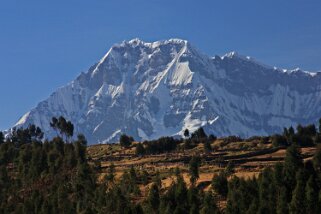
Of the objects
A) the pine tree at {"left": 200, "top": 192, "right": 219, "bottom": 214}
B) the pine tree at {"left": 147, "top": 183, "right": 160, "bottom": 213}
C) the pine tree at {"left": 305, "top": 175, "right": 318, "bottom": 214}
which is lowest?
the pine tree at {"left": 305, "top": 175, "right": 318, "bottom": 214}

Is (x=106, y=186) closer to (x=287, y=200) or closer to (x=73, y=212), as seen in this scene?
(x=73, y=212)

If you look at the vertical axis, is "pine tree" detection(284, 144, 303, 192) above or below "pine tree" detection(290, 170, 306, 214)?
above

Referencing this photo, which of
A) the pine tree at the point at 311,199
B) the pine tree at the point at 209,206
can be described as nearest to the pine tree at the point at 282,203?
the pine tree at the point at 311,199

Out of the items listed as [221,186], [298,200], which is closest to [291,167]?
[298,200]

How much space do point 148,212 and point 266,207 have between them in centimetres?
3115

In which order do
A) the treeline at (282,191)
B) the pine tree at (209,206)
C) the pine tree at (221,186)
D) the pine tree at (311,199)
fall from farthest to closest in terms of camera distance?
the pine tree at (221,186), the pine tree at (209,206), the treeline at (282,191), the pine tree at (311,199)

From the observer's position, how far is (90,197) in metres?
196

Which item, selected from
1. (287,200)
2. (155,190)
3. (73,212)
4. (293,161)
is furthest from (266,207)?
(73,212)

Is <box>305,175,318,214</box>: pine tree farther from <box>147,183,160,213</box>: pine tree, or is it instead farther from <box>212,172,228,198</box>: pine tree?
<box>147,183,160,213</box>: pine tree

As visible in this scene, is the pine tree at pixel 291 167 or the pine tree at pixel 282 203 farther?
the pine tree at pixel 291 167

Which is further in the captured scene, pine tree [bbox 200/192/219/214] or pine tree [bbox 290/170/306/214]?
pine tree [bbox 200/192/219/214]

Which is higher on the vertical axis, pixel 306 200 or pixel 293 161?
pixel 293 161

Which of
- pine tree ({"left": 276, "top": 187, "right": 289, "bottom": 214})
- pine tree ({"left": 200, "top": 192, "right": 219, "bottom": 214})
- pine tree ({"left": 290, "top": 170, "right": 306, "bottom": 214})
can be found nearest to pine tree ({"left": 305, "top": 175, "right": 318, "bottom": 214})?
pine tree ({"left": 290, "top": 170, "right": 306, "bottom": 214})

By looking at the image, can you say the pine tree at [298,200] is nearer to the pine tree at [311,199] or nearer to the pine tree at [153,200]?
the pine tree at [311,199]
